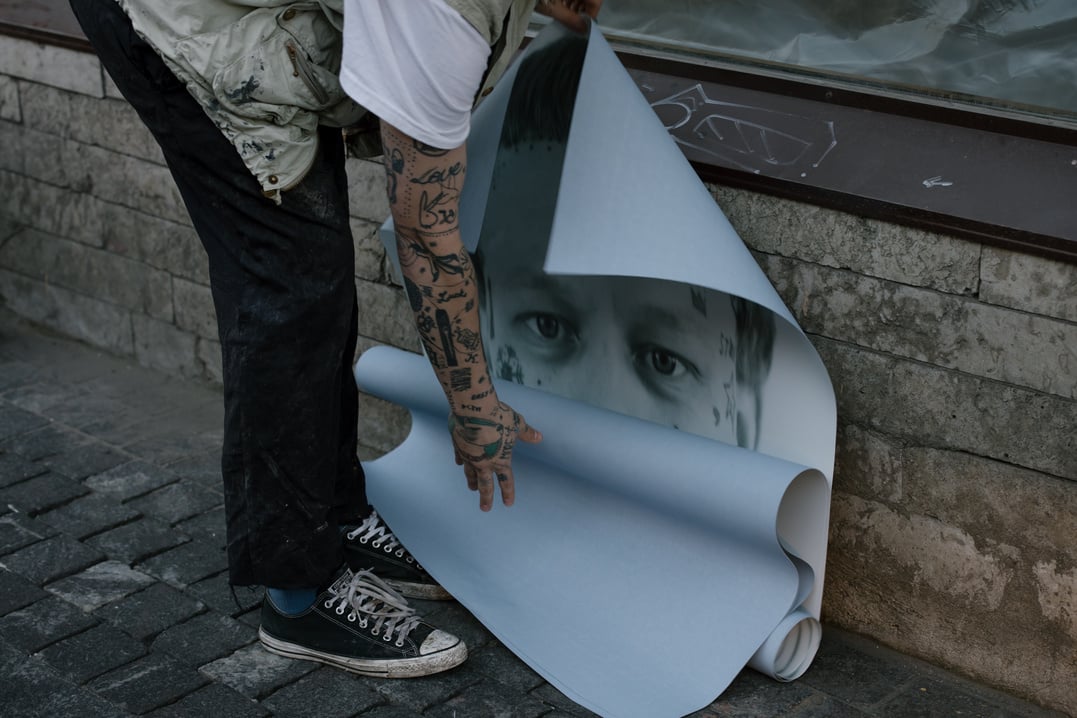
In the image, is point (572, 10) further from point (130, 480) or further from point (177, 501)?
point (130, 480)

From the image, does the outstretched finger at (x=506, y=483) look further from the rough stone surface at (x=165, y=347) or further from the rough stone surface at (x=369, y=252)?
the rough stone surface at (x=165, y=347)

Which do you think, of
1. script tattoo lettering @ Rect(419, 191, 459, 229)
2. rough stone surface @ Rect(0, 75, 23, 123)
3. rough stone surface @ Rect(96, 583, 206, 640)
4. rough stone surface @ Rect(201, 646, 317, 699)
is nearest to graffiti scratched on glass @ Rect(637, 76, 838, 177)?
script tattoo lettering @ Rect(419, 191, 459, 229)

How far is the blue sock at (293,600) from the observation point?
2.96m

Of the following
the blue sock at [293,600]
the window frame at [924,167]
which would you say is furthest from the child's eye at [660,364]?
the blue sock at [293,600]

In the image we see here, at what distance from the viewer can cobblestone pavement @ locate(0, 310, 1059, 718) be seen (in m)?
2.77

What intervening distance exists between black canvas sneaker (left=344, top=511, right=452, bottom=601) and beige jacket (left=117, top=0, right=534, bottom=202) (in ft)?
3.49

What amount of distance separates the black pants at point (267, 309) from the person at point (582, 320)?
52 centimetres

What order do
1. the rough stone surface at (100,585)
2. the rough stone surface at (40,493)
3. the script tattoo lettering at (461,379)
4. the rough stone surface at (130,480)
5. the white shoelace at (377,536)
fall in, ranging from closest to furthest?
the script tattoo lettering at (461,379), the rough stone surface at (100,585), the white shoelace at (377,536), the rough stone surface at (40,493), the rough stone surface at (130,480)

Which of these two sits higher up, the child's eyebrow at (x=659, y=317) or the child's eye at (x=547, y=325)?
the child's eyebrow at (x=659, y=317)

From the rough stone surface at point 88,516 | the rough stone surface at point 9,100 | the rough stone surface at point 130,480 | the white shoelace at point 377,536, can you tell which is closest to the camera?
the white shoelace at point 377,536

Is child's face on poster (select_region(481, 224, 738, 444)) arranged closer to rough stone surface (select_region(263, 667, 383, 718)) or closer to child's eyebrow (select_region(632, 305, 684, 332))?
child's eyebrow (select_region(632, 305, 684, 332))

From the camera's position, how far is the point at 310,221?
265 cm

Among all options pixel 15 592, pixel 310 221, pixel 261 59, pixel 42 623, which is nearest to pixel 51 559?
pixel 15 592

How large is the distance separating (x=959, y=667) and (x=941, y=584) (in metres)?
0.19
